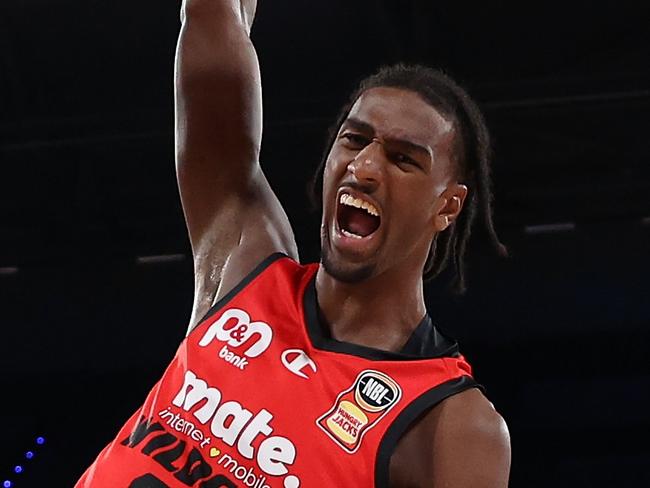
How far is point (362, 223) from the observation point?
1.42 m

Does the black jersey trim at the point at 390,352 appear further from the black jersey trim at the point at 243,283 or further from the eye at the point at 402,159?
the eye at the point at 402,159

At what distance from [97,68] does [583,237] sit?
89.6 inches

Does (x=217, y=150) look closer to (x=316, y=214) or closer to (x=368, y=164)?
(x=368, y=164)

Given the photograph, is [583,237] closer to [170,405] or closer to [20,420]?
[20,420]

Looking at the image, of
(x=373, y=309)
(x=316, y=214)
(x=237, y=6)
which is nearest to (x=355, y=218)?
(x=373, y=309)

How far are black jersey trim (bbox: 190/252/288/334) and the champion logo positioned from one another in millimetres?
121

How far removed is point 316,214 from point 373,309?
3530 millimetres

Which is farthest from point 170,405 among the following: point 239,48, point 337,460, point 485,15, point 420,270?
point 485,15

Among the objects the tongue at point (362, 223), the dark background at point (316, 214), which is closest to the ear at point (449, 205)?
the tongue at point (362, 223)

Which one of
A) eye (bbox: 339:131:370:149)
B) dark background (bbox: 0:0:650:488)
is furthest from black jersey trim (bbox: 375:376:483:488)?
dark background (bbox: 0:0:650:488)

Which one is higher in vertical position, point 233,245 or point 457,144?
point 457,144

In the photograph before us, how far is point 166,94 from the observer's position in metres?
4.41

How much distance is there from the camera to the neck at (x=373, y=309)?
145 cm

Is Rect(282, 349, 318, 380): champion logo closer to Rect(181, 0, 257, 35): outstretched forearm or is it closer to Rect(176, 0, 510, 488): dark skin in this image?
Rect(176, 0, 510, 488): dark skin
